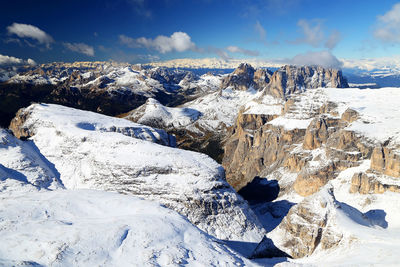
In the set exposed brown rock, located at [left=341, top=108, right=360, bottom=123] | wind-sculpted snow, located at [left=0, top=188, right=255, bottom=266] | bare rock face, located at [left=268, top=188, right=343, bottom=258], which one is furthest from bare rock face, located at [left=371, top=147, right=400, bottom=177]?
wind-sculpted snow, located at [left=0, top=188, right=255, bottom=266]

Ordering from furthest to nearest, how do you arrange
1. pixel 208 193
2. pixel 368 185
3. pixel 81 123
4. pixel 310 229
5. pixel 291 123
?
pixel 291 123 → pixel 81 123 → pixel 368 185 → pixel 208 193 → pixel 310 229

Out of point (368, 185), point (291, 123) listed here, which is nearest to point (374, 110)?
point (291, 123)

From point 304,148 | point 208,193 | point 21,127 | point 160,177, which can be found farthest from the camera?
point 21,127

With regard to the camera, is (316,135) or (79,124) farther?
(79,124)

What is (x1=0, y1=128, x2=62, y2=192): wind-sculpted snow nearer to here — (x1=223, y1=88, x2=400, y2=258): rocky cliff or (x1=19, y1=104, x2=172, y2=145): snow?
(x1=19, y1=104, x2=172, y2=145): snow

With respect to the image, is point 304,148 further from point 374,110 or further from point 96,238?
point 96,238

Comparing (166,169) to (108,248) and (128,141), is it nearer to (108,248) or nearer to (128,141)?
(128,141)
